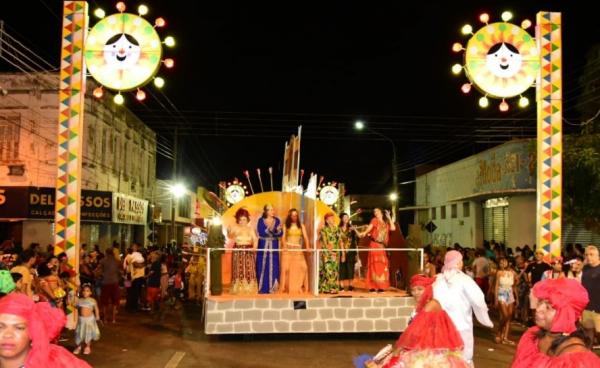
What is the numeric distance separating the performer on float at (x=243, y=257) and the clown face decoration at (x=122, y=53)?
12.8 feet

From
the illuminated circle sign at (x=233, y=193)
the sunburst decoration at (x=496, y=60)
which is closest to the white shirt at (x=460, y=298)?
the sunburst decoration at (x=496, y=60)

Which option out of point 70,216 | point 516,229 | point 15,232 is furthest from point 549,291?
point 15,232

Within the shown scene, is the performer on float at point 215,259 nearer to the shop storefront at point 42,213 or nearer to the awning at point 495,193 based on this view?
the shop storefront at point 42,213

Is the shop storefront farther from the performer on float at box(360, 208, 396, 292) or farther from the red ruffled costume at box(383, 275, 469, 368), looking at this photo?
the red ruffled costume at box(383, 275, 469, 368)

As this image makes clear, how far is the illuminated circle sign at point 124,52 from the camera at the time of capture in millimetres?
12859

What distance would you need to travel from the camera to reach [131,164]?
1401 inches

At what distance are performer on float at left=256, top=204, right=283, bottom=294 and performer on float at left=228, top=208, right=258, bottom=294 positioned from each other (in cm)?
13

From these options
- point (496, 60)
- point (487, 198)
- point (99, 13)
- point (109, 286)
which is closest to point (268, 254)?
point (109, 286)

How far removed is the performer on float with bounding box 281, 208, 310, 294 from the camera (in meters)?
13.3

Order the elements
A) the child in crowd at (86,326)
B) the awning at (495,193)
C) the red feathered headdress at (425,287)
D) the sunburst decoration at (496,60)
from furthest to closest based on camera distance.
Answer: the awning at (495,193) → the sunburst decoration at (496,60) → the child in crowd at (86,326) → the red feathered headdress at (425,287)

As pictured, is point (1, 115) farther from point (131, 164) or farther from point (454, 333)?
point (454, 333)

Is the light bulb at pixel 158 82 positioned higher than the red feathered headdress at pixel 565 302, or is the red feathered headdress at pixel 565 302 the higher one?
the light bulb at pixel 158 82

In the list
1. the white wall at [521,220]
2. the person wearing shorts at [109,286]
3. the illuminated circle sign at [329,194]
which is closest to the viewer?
the person wearing shorts at [109,286]

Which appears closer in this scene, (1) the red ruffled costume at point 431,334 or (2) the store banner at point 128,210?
(1) the red ruffled costume at point 431,334
